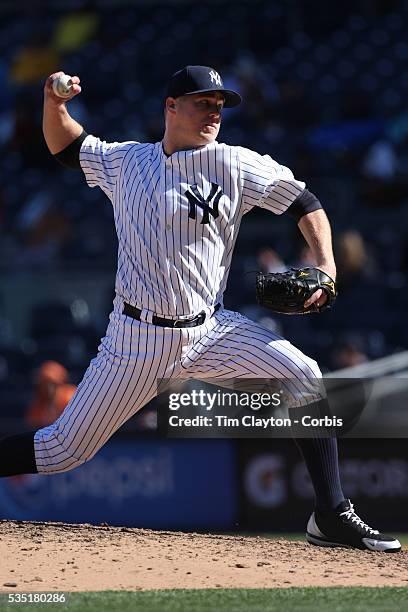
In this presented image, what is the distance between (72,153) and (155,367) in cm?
89

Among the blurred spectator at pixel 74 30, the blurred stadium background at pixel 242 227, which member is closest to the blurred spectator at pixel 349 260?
the blurred stadium background at pixel 242 227

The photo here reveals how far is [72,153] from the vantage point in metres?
4.38

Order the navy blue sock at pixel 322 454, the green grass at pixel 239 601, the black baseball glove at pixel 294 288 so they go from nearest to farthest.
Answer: the green grass at pixel 239 601 → the black baseball glove at pixel 294 288 → the navy blue sock at pixel 322 454

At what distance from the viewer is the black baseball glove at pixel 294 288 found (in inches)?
161

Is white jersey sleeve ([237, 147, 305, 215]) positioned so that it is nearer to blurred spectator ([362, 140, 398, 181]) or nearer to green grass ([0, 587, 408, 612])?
green grass ([0, 587, 408, 612])

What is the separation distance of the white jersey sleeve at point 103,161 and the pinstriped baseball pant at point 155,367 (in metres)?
0.50

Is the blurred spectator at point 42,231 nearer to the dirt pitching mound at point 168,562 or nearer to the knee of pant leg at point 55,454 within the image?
the dirt pitching mound at point 168,562

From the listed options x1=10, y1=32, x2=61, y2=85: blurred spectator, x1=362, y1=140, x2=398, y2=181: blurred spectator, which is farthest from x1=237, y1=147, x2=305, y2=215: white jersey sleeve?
x1=10, y1=32, x2=61, y2=85: blurred spectator

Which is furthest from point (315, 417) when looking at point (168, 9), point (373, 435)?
point (168, 9)

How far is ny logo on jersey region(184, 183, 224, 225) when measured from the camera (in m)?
4.11

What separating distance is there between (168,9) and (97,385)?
35.7ft

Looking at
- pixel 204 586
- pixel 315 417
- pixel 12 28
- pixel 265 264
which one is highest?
pixel 12 28

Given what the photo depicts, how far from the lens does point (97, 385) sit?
416 cm

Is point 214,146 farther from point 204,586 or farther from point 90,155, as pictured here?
point 204,586
